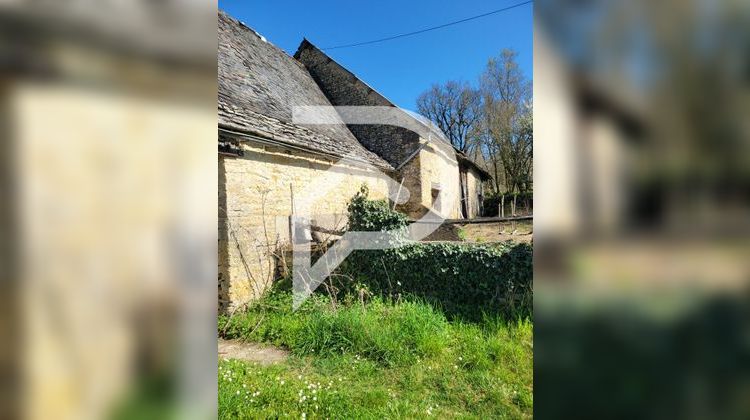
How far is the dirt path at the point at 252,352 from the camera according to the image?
4477 mm

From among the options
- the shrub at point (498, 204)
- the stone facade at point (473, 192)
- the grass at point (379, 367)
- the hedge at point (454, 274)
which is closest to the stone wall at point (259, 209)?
the grass at point (379, 367)

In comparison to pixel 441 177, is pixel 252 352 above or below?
below

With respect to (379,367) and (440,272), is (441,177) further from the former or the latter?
(379,367)

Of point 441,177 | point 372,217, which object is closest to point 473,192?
point 441,177

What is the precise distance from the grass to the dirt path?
157 millimetres

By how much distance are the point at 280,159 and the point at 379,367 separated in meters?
5.00

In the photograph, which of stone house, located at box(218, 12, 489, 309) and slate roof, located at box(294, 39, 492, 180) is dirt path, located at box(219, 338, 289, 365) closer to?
stone house, located at box(218, 12, 489, 309)

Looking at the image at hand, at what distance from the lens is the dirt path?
4.48 m

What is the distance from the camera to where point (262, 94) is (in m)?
8.84

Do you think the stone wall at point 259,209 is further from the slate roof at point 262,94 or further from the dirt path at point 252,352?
the dirt path at point 252,352

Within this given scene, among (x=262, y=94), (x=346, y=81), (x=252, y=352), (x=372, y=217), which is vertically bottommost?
(x=252, y=352)
